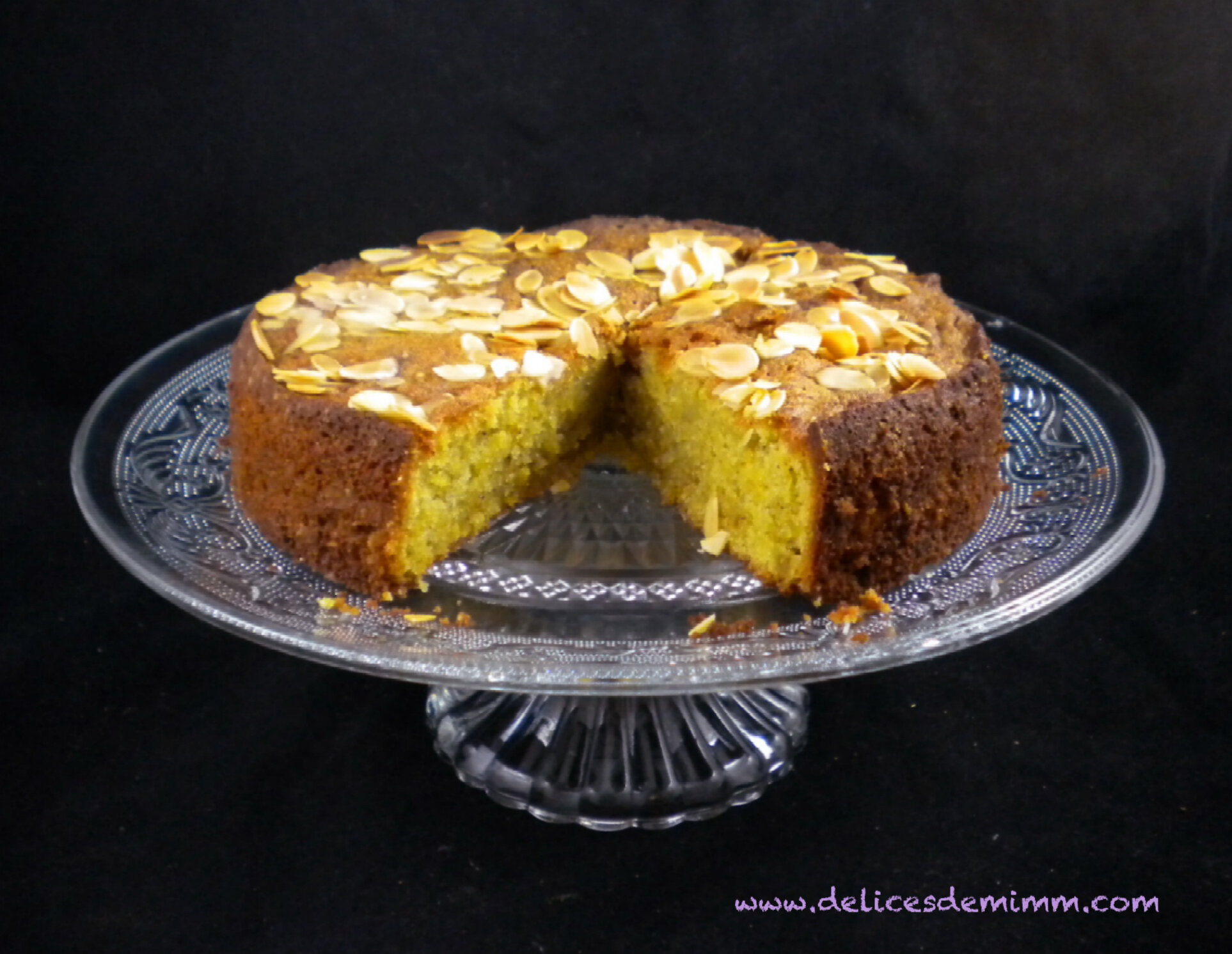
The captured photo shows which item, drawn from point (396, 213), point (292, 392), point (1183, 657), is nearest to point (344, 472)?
point (292, 392)

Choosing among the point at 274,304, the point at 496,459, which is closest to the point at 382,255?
the point at 274,304

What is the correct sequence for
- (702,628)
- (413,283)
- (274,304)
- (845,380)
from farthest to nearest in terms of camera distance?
(413,283) < (274,304) < (845,380) < (702,628)

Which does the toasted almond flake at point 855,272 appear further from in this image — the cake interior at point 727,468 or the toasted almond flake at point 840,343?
the cake interior at point 727,468

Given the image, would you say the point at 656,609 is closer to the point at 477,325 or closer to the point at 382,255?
the point at 477,325

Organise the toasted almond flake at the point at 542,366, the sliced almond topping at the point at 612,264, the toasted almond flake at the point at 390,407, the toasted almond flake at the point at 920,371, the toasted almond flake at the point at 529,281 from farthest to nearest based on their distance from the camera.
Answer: the sliced almond topping at the point at 612,264, the toasted almond flake at the point at 529,281, the toasted almond flake at the point at 542,366, the toasted almond flake at the point at 920,371, the toasted almond flake at the point at 390,407

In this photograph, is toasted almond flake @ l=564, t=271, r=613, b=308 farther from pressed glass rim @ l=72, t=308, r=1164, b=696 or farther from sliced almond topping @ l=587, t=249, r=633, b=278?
pressed glass rim @ l=72, t=308, r=1164, b=696

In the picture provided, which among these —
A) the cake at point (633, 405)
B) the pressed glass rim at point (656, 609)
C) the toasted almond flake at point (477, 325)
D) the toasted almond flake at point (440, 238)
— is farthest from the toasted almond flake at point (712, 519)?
the toasted almond flake at point (440, 238)

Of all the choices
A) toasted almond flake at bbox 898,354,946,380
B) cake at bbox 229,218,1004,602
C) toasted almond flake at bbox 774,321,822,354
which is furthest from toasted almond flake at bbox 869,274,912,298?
toasted almond flake at bbox 898,354,946,380
